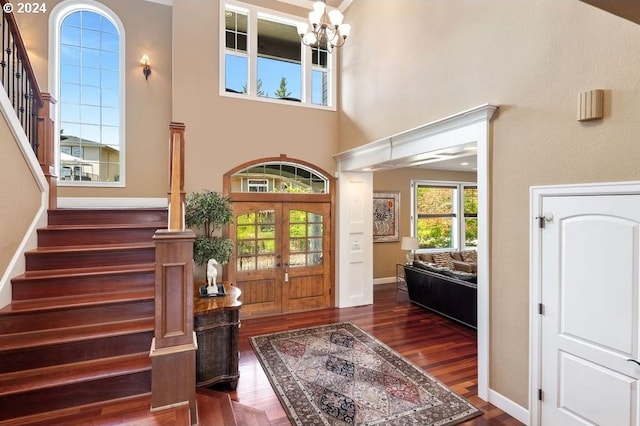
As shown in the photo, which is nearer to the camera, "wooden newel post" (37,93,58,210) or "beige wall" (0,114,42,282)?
"beige wall" (0,114,42,282)

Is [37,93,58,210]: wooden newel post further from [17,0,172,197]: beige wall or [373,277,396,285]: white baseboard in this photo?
[373,277,396,285]: white baseboard

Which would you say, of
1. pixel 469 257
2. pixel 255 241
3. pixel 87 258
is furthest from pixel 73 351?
pixel 469 257

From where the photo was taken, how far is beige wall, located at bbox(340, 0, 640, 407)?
223 centimetres

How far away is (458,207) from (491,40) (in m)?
6.54

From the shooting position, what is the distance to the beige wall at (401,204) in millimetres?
8078

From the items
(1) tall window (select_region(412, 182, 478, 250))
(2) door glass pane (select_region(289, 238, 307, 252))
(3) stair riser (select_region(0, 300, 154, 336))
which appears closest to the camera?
(3) stair riser (select_region(0, 300, 154, 336))

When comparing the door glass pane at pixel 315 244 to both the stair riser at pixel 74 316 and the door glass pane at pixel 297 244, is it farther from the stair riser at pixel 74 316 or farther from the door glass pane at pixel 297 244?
the stair riser at pixel 74 316

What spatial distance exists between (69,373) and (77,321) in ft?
1.59

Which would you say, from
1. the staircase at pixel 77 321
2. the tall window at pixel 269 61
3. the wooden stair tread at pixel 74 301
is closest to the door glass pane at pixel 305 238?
the tall window at pixel 269 61

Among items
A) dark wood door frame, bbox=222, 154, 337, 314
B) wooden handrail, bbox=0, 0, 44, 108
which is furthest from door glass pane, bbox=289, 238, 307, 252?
wooden handrail, bbox=0, 0, 44, 108

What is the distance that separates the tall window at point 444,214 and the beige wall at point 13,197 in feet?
25.0

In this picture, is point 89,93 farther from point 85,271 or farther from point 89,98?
point 85,271

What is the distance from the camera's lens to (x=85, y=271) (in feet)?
10.1

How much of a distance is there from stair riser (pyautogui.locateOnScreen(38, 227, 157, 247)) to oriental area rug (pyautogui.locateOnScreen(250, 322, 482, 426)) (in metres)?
2.06
